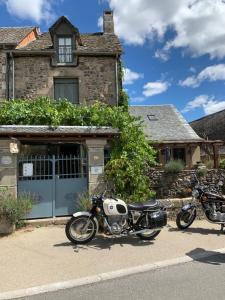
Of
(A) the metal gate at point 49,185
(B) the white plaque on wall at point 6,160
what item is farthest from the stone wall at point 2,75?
(B) the white plaque on wall at point 6,160

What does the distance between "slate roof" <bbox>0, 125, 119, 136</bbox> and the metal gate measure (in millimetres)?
704

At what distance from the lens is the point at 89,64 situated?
14.5 metres

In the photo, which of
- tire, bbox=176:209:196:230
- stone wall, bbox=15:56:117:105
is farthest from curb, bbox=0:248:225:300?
stone wall, bbox=15:56:117:105

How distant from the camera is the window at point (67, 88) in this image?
14359 mm

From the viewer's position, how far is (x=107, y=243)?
7.00 meters

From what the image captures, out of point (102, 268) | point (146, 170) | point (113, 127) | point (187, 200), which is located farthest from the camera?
point (146, 170)

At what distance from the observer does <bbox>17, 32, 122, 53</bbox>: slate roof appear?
47.2 feet

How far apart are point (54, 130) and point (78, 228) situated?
3433 millimetres

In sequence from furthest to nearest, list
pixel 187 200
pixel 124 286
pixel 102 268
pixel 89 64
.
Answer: pixel 89 64 < pixel 187 200 < pixel 102 268 < pixel 124 286

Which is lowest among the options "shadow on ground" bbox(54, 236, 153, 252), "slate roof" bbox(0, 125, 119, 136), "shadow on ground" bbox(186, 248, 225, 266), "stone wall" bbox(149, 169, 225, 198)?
"shadow on ground" bbox(186, 248, 225, 266)

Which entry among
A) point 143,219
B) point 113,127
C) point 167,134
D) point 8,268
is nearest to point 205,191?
point 143,219

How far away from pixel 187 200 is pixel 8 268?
546 centimetres

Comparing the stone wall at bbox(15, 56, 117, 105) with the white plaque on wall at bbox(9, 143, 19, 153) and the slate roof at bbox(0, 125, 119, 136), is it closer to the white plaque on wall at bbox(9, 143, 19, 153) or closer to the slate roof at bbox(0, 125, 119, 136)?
the slate roof at bbox(0, 125, 119, 136)

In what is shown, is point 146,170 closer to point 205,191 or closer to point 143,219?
point 205,191
